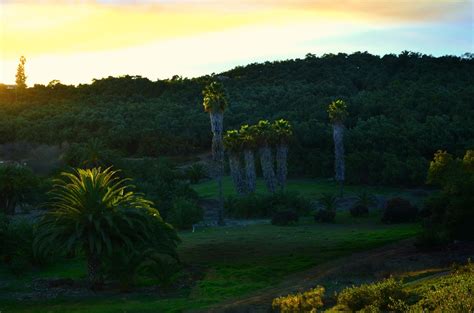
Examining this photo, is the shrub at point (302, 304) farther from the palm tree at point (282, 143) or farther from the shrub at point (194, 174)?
the shrub at point (194, 174)

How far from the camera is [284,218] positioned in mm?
66188

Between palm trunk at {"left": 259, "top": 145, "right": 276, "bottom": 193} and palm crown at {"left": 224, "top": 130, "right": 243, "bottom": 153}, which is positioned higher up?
palm crown at {"left": 224, "top": 130, "right": 243, "bottom": 153}

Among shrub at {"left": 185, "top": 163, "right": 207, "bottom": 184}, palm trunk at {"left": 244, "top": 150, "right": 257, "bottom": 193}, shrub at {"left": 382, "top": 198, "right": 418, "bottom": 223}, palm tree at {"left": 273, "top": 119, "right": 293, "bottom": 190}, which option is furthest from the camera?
shrub at {"left": 185, "top": 163, "right": 207, "bottom": 184}

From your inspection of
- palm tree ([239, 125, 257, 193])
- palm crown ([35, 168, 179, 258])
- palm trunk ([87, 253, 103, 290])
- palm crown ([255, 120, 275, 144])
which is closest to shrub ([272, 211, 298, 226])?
palm tree ([239, 125, 257, 193])

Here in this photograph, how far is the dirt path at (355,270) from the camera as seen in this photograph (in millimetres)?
29173

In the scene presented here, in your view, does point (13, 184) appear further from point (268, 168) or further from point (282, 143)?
point (282, 143)

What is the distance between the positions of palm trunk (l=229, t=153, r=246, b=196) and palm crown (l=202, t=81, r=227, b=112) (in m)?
13.1

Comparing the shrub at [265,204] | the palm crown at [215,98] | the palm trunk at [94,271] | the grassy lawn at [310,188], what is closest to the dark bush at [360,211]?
the shrub at [265,204]

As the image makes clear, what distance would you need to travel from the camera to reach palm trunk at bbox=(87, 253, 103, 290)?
36406 mm

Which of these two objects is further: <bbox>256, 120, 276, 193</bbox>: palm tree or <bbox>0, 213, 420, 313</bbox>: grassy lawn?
<bbox>256, 120, 276, 193</bbox>: palm tree

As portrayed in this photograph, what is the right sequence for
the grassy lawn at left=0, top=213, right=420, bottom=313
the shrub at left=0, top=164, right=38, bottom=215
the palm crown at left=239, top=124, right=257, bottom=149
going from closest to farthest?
the grassy lawn at left=0, top=213, right=420, bottom=313 → the shrub at left=0, top=164, right=38, bottom=215 → the palm crown at left=239, top=124, right=257, bottom=149

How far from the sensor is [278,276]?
37.6 metres

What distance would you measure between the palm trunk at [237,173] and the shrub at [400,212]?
29297 millimetres

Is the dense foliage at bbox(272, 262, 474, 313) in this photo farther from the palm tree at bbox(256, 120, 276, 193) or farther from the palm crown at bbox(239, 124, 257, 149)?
the palm tree at bbox(256, 120, 276, 193)
